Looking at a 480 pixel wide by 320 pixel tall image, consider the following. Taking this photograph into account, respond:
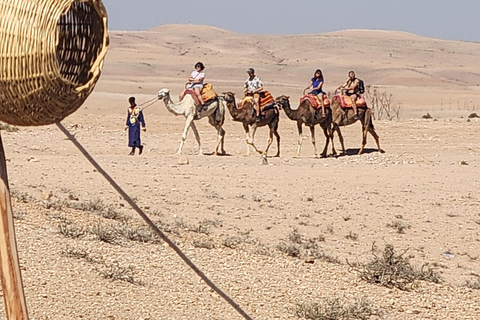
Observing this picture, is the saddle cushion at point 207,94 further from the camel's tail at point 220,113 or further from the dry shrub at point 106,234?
the dry shrub at point 106,234

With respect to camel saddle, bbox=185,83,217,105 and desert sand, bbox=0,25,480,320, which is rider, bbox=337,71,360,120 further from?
camel saddle, bbox=185,83,217,105

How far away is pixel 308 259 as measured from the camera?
9367 mm

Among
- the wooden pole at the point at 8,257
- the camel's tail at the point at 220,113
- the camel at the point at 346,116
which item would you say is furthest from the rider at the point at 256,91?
the wooden pole at the point at 8,257

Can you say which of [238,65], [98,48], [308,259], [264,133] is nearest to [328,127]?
[264,133]

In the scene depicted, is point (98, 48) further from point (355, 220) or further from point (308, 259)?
point (355, 220)

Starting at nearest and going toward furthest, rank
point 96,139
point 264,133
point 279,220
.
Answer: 1. point 279,220
2. point 96,139
3. point 264,133

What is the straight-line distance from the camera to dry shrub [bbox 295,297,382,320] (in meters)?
7.41

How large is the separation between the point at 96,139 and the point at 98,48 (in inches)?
844

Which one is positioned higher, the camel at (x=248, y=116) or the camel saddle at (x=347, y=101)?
the camel saddle at (x=347, y=101)

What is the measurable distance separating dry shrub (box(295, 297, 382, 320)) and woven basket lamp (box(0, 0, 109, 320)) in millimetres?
3995

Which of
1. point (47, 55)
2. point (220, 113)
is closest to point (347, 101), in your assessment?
point (220, 113)

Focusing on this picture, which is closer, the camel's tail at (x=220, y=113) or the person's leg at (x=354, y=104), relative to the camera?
the camel's tail at (x=220, y=113)

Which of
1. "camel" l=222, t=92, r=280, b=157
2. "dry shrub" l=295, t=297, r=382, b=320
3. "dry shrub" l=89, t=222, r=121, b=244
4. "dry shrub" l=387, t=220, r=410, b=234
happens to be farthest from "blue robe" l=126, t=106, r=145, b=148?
"dry shrub" l=295, t=297, r=382, b=320

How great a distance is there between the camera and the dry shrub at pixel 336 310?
7.41m
